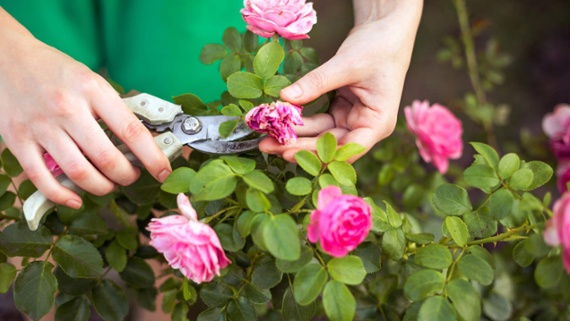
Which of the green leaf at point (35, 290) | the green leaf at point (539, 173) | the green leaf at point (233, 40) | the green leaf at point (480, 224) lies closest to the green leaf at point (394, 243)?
the green leaf at point (480, 224)

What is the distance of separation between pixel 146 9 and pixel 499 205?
923mm

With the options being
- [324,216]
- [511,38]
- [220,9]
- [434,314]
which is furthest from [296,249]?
[511,38]

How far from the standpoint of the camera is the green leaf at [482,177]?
972mm

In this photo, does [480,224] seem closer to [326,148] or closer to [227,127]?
[326,148]

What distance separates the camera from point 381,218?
98 cm

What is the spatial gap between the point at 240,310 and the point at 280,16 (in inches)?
19.1

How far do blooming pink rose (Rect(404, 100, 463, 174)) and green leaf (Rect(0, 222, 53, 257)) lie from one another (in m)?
0.69

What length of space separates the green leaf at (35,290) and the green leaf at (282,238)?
0.43 metres

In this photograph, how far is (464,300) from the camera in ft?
2.86

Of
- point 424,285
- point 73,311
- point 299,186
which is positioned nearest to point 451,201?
point 424,285

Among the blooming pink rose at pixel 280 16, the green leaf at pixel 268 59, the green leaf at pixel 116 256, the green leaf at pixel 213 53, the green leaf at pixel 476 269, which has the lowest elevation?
the green leaf at pixel 116 256

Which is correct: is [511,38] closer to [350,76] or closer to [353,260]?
[350,76]

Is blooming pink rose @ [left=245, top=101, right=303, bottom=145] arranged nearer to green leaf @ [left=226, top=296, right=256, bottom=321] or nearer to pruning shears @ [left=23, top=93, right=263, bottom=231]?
pruning shears @ [left=23, top=93, right=263, bottom=231]

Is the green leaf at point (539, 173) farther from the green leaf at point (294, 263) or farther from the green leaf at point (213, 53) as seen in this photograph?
the green leaf at point (213, 53)
